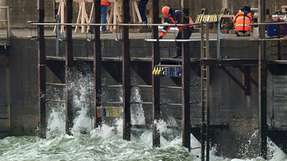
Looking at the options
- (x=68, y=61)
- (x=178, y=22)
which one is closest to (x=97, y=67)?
(x=68, y=61)

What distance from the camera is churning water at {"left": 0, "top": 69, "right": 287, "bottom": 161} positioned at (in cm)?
2248

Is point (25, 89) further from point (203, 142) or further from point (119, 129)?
point (203, 142)

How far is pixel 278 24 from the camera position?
2111 cm

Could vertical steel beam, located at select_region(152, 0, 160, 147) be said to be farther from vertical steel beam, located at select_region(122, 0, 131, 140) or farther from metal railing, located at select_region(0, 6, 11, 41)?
metal railing, located at select_region(0, 6, 11, 41)

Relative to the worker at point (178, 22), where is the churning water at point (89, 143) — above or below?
below

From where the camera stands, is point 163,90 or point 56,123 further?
point 56,123

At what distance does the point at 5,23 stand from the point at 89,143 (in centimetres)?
729

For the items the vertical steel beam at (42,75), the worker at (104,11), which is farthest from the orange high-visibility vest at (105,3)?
the vertical steel beam at (42,75)

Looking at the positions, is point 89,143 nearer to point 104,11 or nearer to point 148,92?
point 148,92

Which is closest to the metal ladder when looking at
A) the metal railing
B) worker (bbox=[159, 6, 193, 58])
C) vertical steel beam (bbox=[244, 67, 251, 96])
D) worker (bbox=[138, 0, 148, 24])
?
worker (bbox=[159, 6, 193, 58])

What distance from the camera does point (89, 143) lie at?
958 inches

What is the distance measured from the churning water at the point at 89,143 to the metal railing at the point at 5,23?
308cm

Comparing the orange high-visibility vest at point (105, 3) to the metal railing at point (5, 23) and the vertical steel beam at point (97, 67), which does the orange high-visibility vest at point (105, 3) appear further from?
the metal railing at point (5, 23)

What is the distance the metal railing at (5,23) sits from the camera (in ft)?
91.4
